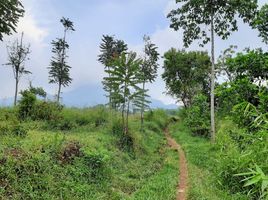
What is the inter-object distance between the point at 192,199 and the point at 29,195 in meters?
4.27

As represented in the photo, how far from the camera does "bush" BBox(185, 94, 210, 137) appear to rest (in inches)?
1009

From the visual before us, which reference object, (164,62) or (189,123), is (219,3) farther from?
(164,62)

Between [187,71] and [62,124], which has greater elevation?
[187,71]

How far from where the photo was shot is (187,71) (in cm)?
3625

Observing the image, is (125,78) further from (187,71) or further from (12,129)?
(187,71)

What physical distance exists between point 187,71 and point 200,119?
36.6 feet

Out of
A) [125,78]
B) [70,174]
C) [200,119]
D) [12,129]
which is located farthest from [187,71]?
[70,174]

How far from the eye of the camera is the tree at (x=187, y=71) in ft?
118

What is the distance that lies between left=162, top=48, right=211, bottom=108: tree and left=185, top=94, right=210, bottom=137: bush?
27.4ft

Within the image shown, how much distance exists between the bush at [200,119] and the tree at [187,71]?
8.35 metres

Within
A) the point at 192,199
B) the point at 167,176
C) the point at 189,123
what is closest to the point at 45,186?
the point at 192,199

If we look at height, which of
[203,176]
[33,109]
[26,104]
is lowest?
[203,176]

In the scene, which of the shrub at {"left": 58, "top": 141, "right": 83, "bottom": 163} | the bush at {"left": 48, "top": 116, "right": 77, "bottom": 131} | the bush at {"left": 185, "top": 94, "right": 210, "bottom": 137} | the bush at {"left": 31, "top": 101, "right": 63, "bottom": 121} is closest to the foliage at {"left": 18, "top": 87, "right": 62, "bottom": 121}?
the bush at {"left": 31, "top": 101, "right": 63, "bottom": 121}

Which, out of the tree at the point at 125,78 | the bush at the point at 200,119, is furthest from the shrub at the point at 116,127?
the bush at the point at 200,119
